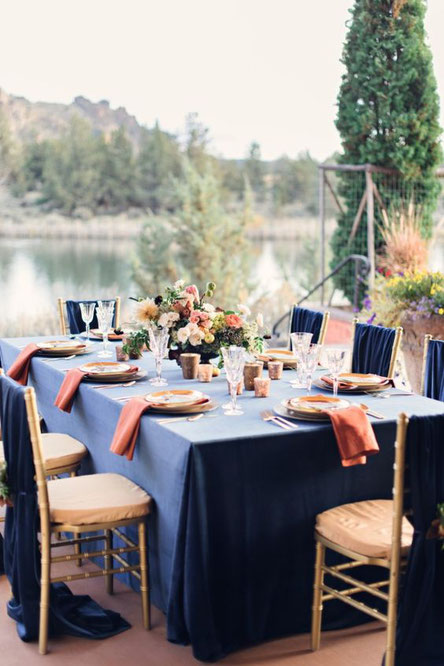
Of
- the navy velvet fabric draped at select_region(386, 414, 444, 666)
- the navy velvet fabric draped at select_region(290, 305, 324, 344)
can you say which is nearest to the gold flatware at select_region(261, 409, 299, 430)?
the navy velvet fabric draped at select_region(386, 414, 444, 666)

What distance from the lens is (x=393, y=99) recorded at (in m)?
9.46

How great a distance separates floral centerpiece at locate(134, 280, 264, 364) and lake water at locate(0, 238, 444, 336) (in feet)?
18.1

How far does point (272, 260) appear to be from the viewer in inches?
489

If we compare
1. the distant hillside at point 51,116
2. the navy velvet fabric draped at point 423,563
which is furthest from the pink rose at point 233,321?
the distant hillside at point 51,116

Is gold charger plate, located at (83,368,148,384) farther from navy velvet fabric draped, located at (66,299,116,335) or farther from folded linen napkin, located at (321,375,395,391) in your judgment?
navy velvet fabric draped, located at (66,299,116,335)

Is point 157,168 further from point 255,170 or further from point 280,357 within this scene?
point 280,357

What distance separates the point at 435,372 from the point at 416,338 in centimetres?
232

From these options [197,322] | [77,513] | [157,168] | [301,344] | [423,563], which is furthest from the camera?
[157,168]

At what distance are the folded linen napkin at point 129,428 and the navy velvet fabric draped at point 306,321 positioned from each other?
1.91 m

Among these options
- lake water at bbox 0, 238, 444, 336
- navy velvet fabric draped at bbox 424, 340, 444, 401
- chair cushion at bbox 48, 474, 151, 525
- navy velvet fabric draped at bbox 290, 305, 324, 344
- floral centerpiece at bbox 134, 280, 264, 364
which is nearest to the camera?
chair cushion at bbox 48, 474, 151, 525

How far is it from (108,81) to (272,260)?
3656 millimetres

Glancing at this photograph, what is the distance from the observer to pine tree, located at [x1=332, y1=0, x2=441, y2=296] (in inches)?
367

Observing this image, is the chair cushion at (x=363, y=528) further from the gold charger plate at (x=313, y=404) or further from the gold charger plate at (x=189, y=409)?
the gold charger plate at (x=189, y=409)

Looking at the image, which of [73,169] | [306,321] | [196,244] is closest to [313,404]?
[306,321]
